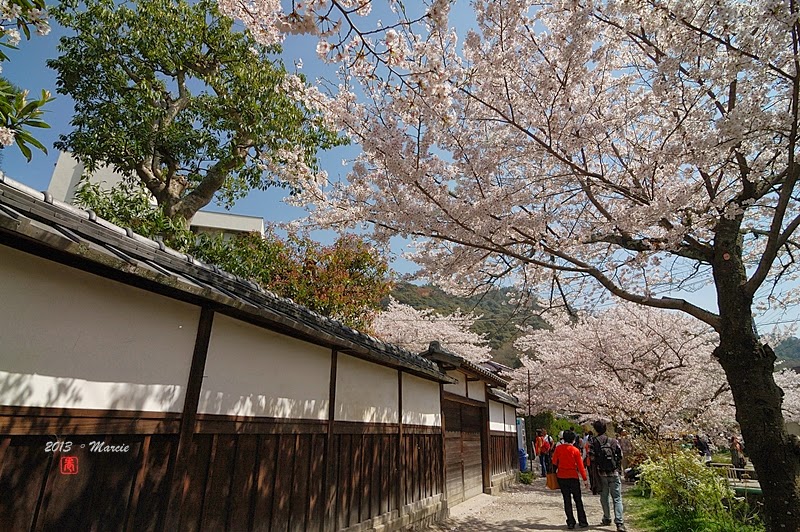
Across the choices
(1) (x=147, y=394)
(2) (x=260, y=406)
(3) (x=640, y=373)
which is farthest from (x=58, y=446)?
(3) (x=640, y=373)

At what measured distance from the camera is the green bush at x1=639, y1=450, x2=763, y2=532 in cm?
688

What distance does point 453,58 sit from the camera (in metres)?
6.07

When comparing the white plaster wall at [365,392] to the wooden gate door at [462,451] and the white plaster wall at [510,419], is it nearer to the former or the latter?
the wooden gate door at [462,451]

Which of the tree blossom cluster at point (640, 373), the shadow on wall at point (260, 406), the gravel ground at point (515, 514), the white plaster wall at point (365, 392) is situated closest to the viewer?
the shadow on wall at point (260, 406)

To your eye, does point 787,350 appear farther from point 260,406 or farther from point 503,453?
point 260,406

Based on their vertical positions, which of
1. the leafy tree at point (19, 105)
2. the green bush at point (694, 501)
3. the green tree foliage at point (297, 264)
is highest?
the green tree foliage at point (297, 264)

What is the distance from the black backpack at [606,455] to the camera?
8.36 meters

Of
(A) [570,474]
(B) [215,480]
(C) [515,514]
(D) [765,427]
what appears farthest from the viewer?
(C) [515,514]

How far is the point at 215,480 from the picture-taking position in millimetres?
3883

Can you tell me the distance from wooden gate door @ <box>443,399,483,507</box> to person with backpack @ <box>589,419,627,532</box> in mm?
3215

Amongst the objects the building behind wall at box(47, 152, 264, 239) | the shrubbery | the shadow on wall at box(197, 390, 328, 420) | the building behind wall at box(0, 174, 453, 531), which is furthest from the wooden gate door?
the building behind wall at box(47, 152, 264, 239)

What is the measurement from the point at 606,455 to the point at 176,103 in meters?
12.3

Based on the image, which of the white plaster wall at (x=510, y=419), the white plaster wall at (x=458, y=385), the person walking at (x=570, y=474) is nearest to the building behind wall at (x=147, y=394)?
the person walking at (x=570, y=474)

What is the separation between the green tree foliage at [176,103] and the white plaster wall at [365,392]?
14.9ft
